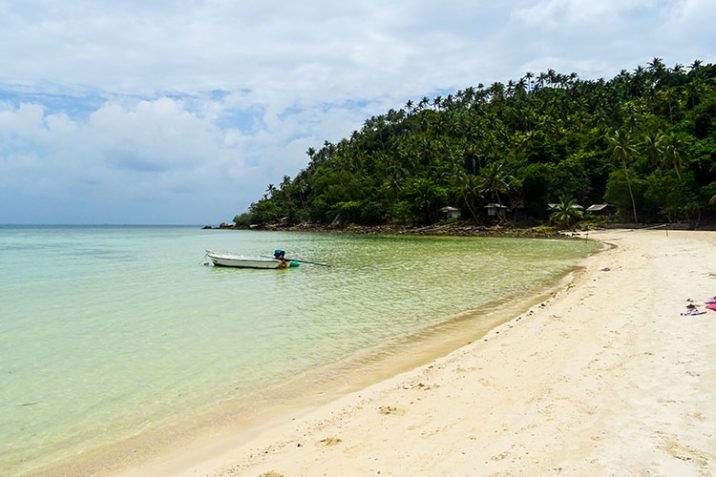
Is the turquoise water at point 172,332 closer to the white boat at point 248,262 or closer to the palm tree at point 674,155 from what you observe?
the white boat at point 248,262

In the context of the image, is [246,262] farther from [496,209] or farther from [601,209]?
[601,209]

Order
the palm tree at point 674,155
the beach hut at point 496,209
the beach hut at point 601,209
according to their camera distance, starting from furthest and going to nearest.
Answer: the beach hut at point 496,209, the beach hut at point 601,209, the palm tree at point 674,155

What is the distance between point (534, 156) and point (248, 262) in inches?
2486

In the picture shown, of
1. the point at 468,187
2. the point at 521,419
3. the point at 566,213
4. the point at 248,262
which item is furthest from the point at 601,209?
the point at 521,419

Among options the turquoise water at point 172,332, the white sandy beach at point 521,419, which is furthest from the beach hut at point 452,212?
the white sandy beach at point 521,419

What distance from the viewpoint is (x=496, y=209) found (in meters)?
73.1

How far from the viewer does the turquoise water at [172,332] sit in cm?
723

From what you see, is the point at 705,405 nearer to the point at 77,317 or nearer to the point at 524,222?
the point at 77,317

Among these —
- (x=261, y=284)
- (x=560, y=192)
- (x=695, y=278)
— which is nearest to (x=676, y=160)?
(x=560, y=192)

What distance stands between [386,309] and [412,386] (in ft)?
25.4

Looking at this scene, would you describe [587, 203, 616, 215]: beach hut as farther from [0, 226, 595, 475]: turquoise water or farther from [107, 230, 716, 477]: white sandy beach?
[107, 230, 716, 477]: white sandy beach

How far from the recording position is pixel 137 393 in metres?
8.09

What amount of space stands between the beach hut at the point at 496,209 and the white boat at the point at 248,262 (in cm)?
5063

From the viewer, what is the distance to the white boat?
2855cm
